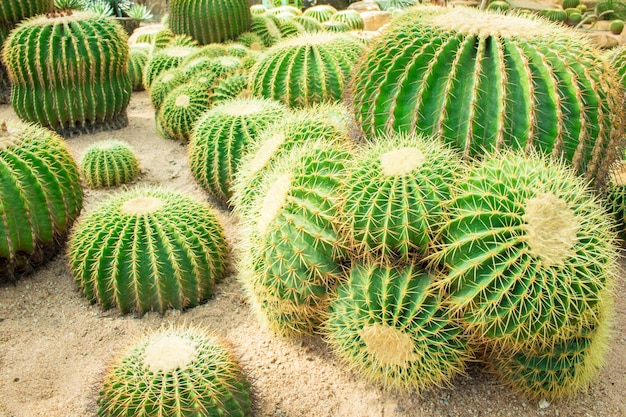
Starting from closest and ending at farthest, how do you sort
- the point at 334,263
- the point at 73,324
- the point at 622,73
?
the point at 334,263
the point at 73,324
the point at 622,73

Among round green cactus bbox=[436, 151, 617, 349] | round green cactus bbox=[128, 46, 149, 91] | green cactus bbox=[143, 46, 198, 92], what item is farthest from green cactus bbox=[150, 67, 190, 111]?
round green cactus bbox=[436, 151, 617, 349]

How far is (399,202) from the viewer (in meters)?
2.14

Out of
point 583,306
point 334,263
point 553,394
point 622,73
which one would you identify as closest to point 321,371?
point 334,263

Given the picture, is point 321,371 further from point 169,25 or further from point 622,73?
point 169,25

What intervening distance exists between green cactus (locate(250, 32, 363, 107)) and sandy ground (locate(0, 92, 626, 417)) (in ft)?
4.18

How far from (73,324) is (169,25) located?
5608mm

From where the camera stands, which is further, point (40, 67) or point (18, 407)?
point (40, 67)

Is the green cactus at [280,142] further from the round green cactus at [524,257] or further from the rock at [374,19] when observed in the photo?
the rock at [374,19]

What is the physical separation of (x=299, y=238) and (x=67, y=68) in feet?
13.4

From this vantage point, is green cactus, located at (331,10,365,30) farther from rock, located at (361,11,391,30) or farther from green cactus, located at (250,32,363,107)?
green cactus, located at (250,32,363,107)

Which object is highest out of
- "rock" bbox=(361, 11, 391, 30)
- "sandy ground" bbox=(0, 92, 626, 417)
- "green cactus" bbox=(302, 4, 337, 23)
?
"sandy ground" bbox=(0, 92, 626, 417)

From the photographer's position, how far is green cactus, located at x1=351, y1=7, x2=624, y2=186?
2.51 meters

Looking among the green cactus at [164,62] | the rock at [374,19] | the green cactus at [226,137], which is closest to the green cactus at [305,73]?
the green cactus at [226,137]

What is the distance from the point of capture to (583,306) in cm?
199
